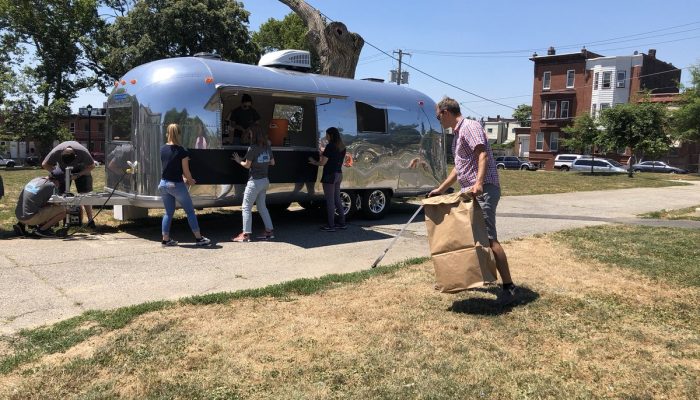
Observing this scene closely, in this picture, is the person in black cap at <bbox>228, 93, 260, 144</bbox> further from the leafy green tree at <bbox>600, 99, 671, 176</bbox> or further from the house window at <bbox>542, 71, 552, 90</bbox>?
the house window at <bbox>542, 71, 552, 90</bbox>

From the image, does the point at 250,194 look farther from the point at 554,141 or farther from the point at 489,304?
the point at 554,141

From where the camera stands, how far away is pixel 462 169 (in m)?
5.44

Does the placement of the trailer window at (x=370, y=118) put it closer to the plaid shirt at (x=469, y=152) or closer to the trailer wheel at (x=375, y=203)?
the trailer wheel at (x=375, y=203)

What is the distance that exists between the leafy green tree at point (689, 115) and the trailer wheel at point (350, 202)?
3412 centimetres

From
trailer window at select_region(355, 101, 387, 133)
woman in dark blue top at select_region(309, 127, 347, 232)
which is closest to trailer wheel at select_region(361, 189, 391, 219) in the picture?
trailer window at select_region(355, 101, 387, 133)

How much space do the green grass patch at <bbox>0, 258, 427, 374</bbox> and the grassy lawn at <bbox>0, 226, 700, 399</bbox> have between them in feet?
0.06

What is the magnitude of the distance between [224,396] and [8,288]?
11.4 ft

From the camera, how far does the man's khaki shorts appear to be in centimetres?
827

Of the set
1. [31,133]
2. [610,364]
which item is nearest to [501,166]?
[31,133]

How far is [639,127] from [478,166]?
30.4 meters

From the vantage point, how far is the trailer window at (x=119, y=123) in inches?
348

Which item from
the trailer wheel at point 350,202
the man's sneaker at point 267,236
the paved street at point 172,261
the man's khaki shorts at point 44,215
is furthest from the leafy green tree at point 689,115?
the man's khaki shorts at point 44,215

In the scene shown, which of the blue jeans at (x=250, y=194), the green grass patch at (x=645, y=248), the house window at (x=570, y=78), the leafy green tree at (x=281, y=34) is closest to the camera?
the green grass patch at (x=645, y=248)

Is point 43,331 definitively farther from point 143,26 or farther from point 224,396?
point 143,26
